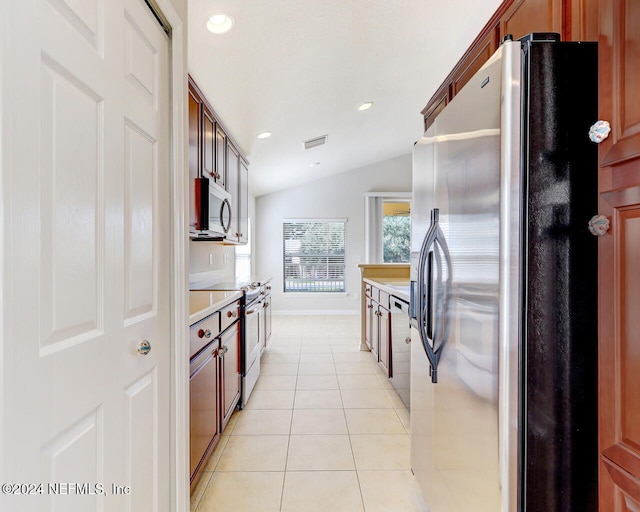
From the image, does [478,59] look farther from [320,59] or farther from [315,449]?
[315,449]

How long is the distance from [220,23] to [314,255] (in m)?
5.05

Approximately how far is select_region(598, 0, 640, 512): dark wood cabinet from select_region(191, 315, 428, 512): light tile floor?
1070 mm

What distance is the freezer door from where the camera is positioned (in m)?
0.90

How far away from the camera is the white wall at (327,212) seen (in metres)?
6.62

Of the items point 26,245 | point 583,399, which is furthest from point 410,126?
point 26,245

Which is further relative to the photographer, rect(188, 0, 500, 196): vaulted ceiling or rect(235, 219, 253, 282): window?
rect(235, 219, 253, 282): window

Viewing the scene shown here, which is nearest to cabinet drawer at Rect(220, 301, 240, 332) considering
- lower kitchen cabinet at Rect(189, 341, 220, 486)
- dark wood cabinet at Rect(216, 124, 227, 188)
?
lower kitchen cabinet at Rect(189, 341, 220, 486)

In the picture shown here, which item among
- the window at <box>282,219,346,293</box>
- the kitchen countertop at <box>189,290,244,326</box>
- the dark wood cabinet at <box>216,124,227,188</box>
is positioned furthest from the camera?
the window at <box>282,219,346,293</box>

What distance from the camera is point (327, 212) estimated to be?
21.9 ft

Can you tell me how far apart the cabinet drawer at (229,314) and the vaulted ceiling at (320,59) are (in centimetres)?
159

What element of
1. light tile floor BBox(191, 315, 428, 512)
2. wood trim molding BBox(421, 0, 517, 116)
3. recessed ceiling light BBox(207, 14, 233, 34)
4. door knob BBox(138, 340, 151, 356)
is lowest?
light tile floor BBox(191, 315, 428, 512)

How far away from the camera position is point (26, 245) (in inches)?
24.1

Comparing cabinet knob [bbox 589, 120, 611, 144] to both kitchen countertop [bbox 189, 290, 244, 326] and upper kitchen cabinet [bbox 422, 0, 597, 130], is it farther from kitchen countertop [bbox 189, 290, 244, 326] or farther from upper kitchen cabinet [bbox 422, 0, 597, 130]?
kitchen countertop [bbox 189, 290, 244, 326]

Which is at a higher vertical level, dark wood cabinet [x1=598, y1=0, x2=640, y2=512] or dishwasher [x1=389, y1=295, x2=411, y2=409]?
dark wood cabinet [x1=598, y1=0, x2=640, y2=512]
